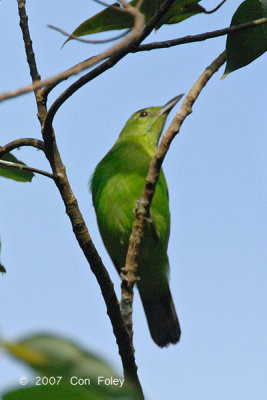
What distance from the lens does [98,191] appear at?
16.3 feet

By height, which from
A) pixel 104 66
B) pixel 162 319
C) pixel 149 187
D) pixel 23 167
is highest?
pixel 104 66

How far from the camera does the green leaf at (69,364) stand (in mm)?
787

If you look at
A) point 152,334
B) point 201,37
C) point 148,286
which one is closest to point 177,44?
point 201,37

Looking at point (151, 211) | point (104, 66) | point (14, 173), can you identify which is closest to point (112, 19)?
point (104, 66)

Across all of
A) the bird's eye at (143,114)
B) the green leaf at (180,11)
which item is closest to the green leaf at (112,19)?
the green leaf at (180,11)

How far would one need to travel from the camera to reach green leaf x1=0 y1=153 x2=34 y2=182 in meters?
3.07

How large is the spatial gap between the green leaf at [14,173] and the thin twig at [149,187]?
25.7 inches

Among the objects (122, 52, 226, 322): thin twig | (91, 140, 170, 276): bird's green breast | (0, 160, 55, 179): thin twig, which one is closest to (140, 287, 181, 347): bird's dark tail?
(91, 140, 170, 276): bird's green breast

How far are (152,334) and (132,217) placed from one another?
142cm

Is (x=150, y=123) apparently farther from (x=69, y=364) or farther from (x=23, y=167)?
(x=69, y=364)

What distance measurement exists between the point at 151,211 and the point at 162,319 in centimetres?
138

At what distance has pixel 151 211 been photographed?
15.4 feet

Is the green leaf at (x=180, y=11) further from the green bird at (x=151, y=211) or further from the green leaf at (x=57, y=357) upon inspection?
the green leaf at (x=57, y=357)

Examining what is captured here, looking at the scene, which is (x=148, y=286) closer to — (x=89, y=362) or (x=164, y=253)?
(x=164, y=253)
